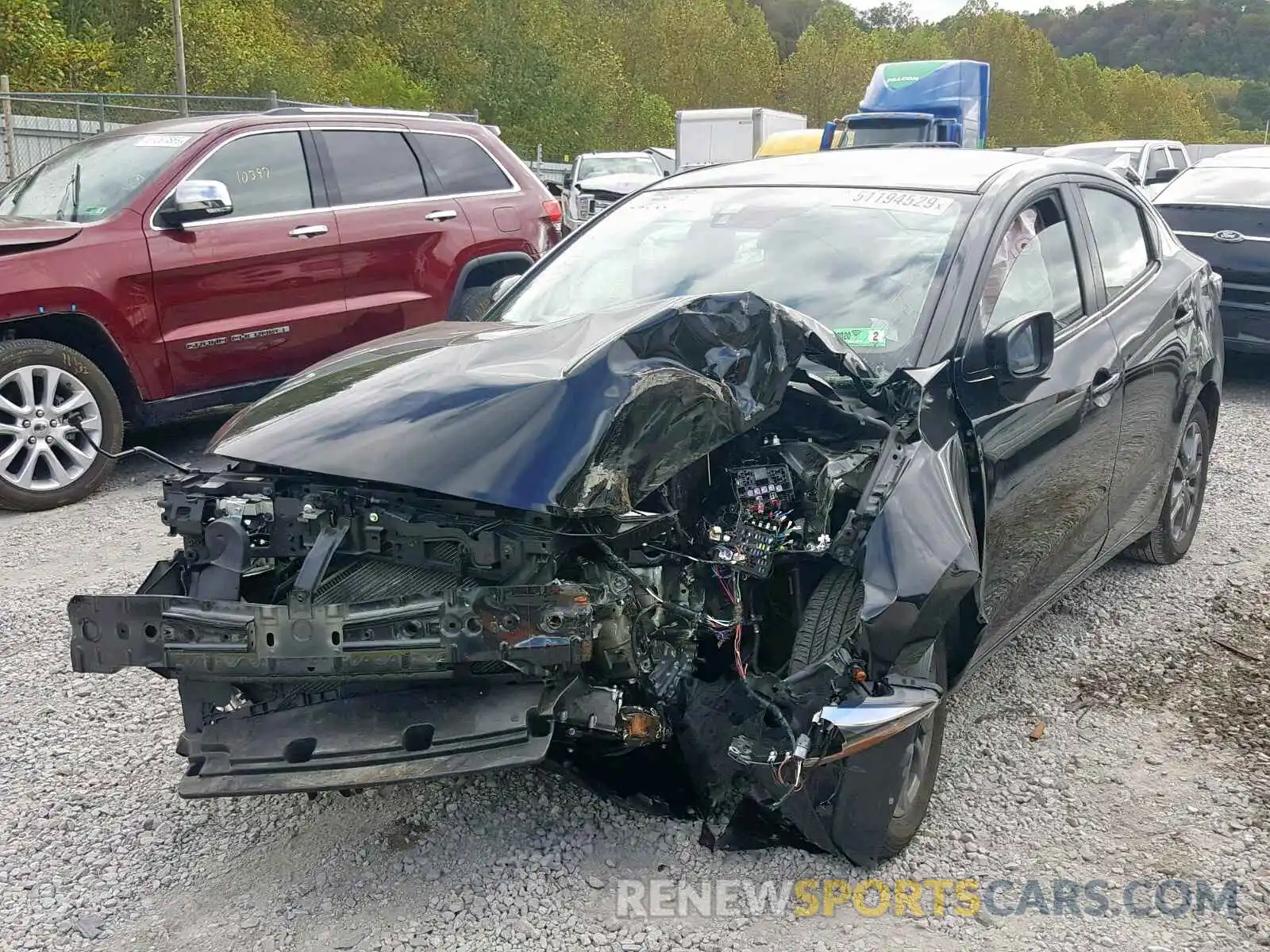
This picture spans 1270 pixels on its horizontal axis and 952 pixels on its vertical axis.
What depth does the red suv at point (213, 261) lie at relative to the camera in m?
5.76

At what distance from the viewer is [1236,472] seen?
22.2ft

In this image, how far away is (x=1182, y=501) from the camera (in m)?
5.10

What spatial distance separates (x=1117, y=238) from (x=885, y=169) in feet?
3.32

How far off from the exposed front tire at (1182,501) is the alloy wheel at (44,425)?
16.5ft

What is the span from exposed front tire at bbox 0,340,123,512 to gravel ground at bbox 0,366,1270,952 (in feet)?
5.37

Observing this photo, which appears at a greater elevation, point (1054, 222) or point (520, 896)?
point (1054, 222)

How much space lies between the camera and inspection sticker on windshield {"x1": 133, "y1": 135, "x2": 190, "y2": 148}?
6.42 m

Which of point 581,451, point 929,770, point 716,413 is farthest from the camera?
point 929,770

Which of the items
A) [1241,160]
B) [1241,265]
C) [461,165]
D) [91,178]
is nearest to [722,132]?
[1241,160]

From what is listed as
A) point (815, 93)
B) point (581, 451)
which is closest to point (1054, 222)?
point (581, 451)

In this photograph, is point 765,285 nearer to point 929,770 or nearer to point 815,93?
point 929,770

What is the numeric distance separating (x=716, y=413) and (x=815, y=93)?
6039 centimetres

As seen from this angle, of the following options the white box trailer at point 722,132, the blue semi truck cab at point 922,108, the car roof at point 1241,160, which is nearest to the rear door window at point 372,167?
the car roof at point 1241,160

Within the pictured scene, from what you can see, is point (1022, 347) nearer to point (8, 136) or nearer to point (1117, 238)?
point (1117, 238)
